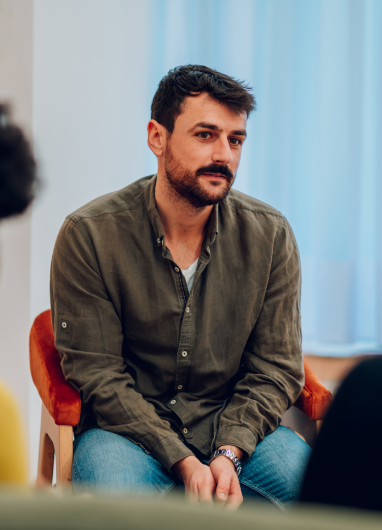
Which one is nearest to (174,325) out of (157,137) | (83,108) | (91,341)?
(91,341)

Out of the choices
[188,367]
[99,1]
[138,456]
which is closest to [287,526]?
[138,456]

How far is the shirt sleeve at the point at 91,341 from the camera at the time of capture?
1322 mm

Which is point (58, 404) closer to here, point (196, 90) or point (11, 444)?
point (11, 444)

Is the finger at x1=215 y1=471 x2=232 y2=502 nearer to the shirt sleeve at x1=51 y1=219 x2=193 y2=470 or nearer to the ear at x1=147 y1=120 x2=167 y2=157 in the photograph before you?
the shirt sleeve at x1=51 y1=219 x2=193 y2=470

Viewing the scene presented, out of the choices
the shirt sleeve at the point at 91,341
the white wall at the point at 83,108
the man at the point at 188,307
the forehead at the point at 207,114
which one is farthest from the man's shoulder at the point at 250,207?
the white wall at the point at 83,108

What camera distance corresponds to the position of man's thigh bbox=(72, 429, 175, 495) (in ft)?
3.84

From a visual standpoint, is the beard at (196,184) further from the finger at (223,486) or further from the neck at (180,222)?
the finger at (223,486)

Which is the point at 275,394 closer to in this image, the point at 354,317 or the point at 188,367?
the point at 188,367

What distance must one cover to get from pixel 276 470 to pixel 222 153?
2.63 feet

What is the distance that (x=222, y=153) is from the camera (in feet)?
4.71

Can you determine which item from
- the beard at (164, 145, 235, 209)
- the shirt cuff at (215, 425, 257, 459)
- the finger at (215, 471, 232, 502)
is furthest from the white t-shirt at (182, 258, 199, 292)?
the finger at (215, 471, 232, 502)

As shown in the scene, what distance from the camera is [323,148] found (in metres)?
2.33

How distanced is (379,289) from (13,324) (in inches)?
61.0

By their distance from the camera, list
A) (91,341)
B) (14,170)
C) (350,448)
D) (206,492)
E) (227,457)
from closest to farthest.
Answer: (350,448) < (14,170) < (206,492) < (227,457) < (91,341)
